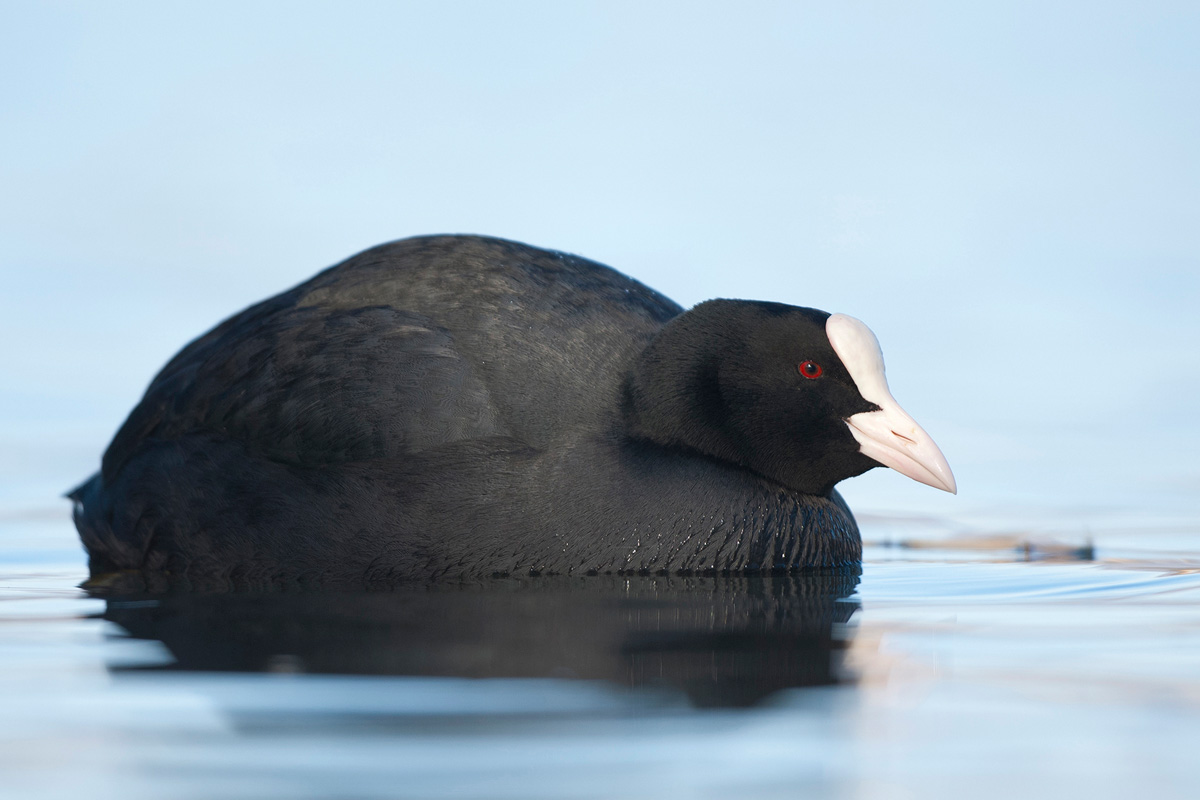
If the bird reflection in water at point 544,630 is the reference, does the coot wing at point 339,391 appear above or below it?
above

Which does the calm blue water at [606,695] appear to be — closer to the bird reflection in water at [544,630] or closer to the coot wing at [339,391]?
the bird reflection in water at [544,630]

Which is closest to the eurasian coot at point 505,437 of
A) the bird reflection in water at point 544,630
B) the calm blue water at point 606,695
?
the bird reflection in water at point 544,630

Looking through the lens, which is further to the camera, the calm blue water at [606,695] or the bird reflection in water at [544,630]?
the bird reflection in water at [544,630]

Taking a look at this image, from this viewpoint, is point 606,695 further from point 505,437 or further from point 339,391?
point 339,391

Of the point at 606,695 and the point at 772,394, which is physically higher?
the point at 772,394

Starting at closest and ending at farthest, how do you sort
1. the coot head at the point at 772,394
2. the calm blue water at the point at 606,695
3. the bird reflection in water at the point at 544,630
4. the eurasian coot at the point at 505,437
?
1. the calm blue water at the point at 606,695
2. the bird reflection in water at the point at 544,630
3. the eurasian coot at the point at 505,437
4. the coot head at the point at 772,394

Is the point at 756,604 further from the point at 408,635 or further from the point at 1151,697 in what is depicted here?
the point at 1151,697

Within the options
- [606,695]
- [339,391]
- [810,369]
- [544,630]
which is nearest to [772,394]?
[810,369]

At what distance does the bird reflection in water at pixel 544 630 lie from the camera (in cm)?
297

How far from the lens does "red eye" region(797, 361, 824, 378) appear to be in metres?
5.32

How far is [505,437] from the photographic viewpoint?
512 centimetres

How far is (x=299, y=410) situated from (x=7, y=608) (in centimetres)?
139

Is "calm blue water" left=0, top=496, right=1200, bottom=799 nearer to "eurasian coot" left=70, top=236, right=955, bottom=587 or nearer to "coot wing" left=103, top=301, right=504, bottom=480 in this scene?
"eurasian coot" left=70, top=236, right=955, bottom=587

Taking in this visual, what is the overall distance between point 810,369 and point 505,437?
4.05 feet
